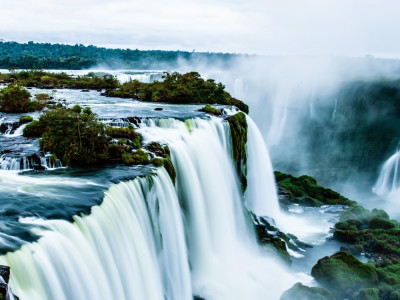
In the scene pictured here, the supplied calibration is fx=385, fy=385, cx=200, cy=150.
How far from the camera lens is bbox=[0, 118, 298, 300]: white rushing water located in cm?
911

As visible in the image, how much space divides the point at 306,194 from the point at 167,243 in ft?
79.4

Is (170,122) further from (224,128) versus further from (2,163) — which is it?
(2,163)

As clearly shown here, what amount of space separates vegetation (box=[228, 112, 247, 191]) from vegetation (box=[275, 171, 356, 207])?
709 cm

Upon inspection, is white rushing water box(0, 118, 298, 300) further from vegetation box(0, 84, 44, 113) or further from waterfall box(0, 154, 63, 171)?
vegetation box(0, 84, 44, 113)

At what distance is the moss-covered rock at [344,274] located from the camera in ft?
59.2

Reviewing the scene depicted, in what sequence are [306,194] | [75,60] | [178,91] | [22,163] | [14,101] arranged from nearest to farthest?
1. [22,163]
2. [14,101]
3. [178,91]
4. [306,194]
5. [75,60]

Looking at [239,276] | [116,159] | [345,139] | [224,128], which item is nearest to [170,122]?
[224,128]

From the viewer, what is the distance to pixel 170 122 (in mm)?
24141

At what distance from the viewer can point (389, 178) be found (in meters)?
44.5

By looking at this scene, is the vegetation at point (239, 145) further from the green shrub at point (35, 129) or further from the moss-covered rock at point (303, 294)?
the green shrub at point (35, 129)

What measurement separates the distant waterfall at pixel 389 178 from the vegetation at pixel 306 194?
34.0ft

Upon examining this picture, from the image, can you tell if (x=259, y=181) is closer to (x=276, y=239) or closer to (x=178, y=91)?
(x=276, y=239)

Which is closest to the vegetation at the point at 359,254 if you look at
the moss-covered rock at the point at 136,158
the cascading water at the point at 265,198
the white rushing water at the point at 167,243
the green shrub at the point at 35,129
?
the cascading water at the point at 265,198

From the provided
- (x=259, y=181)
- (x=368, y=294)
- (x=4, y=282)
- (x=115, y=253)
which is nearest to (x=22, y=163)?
(x=115, y=253)
